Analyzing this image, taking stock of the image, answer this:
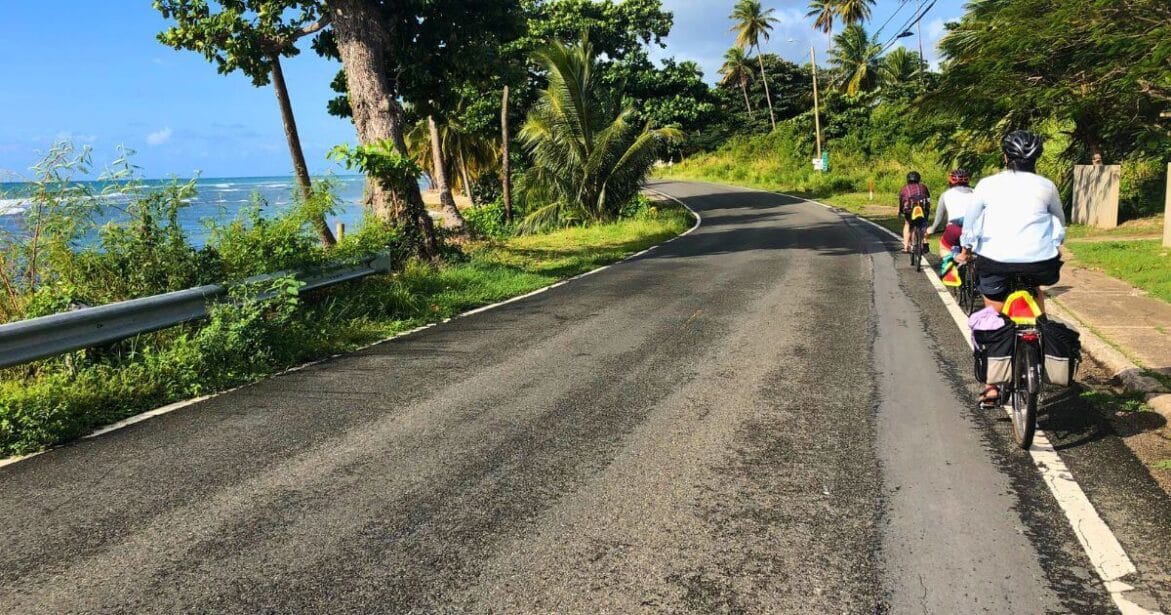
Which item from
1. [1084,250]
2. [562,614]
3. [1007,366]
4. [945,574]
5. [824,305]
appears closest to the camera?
[562,614]

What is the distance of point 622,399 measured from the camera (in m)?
5.90

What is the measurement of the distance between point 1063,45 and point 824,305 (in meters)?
12.6

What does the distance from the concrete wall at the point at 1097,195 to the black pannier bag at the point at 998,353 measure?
1664 centimetres

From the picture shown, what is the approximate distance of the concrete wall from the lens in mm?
18312

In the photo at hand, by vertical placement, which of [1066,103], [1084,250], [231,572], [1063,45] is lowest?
[1084,250]

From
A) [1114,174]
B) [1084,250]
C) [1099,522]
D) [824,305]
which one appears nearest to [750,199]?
[1114,174]

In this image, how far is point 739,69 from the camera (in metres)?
75.1

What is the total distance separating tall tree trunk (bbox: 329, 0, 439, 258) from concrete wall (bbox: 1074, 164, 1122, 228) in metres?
16.1

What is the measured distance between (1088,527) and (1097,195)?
18562mm

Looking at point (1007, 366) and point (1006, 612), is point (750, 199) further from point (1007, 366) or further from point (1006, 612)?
point (1006, 612)

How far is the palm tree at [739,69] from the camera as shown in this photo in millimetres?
74500

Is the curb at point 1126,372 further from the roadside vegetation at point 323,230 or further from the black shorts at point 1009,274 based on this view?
the roadside vegetation at point 323,230

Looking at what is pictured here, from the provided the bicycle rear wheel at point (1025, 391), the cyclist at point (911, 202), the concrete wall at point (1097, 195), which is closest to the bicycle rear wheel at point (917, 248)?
the cyclist at point (911, 202)

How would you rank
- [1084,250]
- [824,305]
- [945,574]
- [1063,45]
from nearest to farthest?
[945,574], [824,305], [1084,250], [1063,45]
